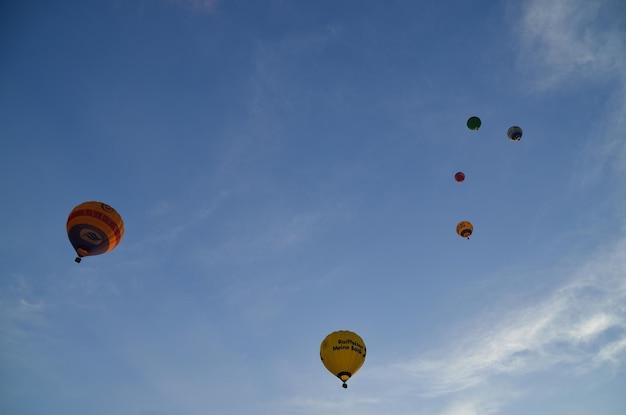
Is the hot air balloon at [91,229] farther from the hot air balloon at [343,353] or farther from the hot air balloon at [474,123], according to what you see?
the hot air balloon at [474,123]

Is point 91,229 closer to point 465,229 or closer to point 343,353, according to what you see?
point 343,353

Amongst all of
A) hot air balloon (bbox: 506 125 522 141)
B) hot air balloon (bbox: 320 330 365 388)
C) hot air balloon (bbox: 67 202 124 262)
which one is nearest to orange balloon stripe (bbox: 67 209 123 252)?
hot air balloon (bbox: 67 202 124 262)

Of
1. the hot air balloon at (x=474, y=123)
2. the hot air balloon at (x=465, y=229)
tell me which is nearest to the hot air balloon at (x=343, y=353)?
the hot air balloon at (x=465, y=229)

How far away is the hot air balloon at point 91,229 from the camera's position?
24.1 metres

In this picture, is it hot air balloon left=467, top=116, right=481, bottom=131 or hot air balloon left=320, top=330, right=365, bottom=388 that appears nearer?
hot air balloon left=320, top=330, right=365, bottom=388

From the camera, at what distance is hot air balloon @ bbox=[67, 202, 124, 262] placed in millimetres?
24094

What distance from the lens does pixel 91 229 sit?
24.2 metres

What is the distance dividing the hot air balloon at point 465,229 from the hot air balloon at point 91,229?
2982 cm

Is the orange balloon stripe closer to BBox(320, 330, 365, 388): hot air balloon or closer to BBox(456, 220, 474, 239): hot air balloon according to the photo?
BBox(320, 330, 365, 388): hot air balloon

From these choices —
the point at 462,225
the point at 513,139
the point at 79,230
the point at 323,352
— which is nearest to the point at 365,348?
the point at 323,352

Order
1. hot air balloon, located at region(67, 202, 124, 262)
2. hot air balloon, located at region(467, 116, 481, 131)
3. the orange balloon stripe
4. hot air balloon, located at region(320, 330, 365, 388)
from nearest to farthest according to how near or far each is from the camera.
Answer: hot air balloon, located at region(67, 202, 124, 262), the orange balloon stripe, hot air balloon, located at region(320, 330, 365, 388), hot air balloon, located at region(467, 116, 481, 131)

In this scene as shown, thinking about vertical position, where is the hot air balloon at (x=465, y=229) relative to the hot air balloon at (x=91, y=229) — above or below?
above

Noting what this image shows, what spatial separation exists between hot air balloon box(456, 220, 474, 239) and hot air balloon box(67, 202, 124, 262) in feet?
Answer: 97.8

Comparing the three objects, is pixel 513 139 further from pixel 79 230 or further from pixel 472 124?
pixel 79 230
